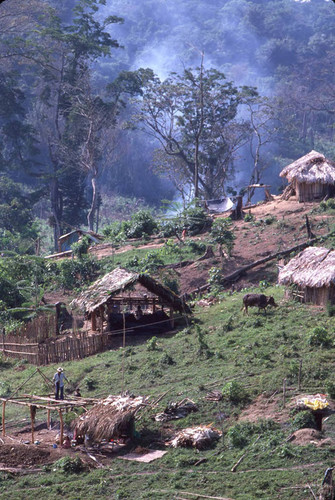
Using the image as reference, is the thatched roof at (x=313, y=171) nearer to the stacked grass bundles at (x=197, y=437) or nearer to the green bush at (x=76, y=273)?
the green bush at (x=76, y=273)

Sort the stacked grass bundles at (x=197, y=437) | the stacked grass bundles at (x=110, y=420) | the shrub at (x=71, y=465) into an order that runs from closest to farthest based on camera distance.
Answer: the shrub at (x=71, y=465) → the stacked grass bundles at (x=197, y=437) → the stacked grass bundles at (x=110, y=420)

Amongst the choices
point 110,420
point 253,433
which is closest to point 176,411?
point 110,420

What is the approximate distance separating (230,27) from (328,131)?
3029 centimetres

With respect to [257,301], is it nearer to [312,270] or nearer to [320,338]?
[312,270]

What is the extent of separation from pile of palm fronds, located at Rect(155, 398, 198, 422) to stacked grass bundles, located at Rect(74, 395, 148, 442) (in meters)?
0.79

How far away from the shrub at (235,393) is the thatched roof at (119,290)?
6404 millimetres

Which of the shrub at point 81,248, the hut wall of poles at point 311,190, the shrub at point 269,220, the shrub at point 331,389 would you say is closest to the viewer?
the shrub at point 331,389

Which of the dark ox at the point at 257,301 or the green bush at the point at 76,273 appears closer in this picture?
the dark ox at the point at 257,301

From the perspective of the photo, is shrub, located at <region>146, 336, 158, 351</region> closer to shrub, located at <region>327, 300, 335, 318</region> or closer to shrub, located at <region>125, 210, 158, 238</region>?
shrub, located at <region>327, 300, 335, 318</region>

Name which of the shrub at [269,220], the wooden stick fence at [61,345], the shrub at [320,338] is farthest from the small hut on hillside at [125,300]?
the shrub at [269,220]

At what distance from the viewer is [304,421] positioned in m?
12.8

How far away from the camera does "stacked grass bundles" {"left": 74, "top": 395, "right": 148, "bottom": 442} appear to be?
43.4ft

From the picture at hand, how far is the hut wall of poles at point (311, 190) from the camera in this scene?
107 feet

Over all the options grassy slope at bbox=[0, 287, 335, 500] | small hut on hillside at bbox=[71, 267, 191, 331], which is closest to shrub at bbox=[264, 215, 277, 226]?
grassy slope at bbox=[0, 287, 335, 500]
